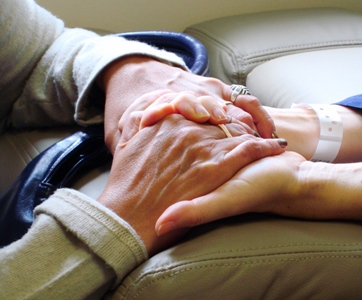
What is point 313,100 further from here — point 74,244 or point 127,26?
point 127,26

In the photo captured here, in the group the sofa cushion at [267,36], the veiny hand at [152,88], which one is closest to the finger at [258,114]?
the veiny hand at [152,88]

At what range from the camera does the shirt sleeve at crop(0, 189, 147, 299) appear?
49 cm

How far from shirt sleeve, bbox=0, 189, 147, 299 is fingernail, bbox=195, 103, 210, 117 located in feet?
0.65

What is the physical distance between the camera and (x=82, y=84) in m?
0.82

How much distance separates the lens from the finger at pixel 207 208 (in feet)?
1.72

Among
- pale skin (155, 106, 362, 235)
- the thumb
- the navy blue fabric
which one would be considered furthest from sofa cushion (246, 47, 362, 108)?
the thumb

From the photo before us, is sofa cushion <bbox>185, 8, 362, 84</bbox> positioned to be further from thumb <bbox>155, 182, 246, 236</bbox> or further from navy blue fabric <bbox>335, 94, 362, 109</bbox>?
thumb <bbox>155, 182, 246, 236</bbox>

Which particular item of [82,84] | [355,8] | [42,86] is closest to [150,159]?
[82,84]

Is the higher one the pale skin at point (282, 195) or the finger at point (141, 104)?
the finger at point (141, 104)

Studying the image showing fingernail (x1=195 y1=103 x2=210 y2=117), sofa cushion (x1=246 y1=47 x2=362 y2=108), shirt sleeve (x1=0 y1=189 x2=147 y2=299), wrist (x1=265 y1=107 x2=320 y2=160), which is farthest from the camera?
sofa cushion (x1=246 y1=47 x2=362 y2=108)

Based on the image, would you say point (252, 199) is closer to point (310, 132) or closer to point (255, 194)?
point (255, 194)

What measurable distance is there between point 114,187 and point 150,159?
6cm

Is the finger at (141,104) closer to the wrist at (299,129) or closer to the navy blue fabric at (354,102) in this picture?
the wrist at (299,129)

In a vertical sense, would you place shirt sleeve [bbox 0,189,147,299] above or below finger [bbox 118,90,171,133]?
below
